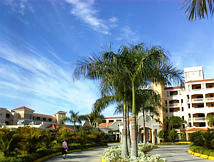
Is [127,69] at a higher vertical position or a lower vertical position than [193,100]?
lower

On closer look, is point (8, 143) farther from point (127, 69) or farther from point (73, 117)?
point (73, 117)

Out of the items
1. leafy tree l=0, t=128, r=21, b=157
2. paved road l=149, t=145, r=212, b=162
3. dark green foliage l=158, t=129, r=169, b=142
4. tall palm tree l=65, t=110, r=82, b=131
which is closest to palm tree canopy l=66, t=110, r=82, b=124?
tall palm tree l=65, t=110, r=82, b=131

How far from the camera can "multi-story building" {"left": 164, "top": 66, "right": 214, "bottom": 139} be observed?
198ft

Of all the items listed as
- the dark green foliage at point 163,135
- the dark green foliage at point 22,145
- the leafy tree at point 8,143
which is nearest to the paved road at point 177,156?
the dark green foliage at point 22,145

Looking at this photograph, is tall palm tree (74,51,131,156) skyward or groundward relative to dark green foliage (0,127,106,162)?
skyward

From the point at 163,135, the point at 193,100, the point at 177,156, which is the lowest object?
the point at 177,156

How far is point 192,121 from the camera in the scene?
60.2 meters

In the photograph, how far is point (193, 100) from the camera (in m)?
62.4

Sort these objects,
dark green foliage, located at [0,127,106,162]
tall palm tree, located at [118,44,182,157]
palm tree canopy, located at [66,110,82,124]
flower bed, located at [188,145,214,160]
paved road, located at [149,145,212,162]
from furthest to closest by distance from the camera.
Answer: palm tree canopy, located at [66,110,82,124] → flower bed, located at [188,145,214,160] → paved road, located at [149,145,212,162] → dark green foliage, located at [0,127,106,162] → tall palm tree, located at [118,44,182,157]

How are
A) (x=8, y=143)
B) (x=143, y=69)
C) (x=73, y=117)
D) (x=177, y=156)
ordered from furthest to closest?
1. (x=73, y=117)
2. (x=177, y=156)
3. (x=8, y=143)
4. (x=143, y=69)

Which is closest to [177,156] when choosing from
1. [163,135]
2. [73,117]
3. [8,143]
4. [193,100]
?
[8,143]

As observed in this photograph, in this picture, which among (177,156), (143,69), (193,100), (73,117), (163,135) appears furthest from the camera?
(193,100)

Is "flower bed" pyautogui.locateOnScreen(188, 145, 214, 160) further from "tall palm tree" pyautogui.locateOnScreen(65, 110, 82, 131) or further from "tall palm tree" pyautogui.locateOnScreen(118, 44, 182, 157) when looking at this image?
"tall palm tree" pyautogui.locateOnScreen(65, 110, 82, 131)

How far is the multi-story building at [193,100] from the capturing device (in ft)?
198
